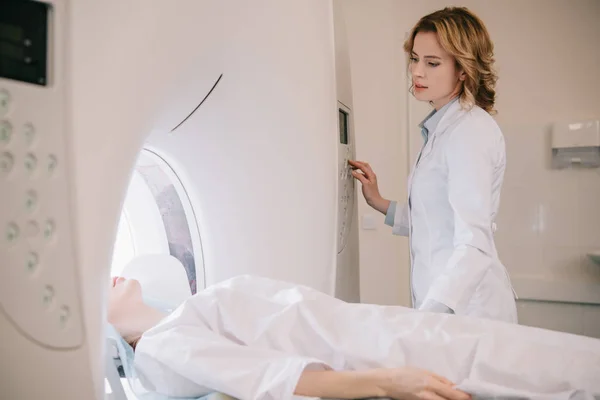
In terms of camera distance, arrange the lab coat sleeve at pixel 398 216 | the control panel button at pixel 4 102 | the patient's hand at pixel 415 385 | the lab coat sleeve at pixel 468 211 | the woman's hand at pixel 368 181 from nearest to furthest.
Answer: the control panel button at pixel 4 102 < the patient's hand at pixel 415 385 < the lab coat sleeve at pixel 468 211 < the woman's hand at pixel 368 181 < the lab coat sleeve at pixel 398 216

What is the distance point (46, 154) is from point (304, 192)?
609 millimetres

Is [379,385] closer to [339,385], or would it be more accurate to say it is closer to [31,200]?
[339,385]

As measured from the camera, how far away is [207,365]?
764mm

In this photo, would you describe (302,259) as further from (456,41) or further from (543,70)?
(543,70)

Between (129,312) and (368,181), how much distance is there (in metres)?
0.73

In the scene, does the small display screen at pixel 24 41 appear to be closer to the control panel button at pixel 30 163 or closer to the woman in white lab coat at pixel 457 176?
the control panel button at pixel 30 163

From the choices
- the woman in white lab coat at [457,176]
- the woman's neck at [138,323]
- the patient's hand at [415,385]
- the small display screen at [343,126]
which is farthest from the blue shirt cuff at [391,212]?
the patient's hand at [415,385]

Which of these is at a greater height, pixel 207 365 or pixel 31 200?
pixel 31 200

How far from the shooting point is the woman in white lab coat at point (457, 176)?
107cm

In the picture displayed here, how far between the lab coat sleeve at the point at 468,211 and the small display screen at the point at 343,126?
0.81 feet

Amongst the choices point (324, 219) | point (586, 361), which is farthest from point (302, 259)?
point (586, 361)

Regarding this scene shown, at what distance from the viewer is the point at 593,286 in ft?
7.89

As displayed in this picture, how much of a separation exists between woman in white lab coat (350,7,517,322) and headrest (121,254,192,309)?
517 millimetres

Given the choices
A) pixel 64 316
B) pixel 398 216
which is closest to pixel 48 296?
pixel 64 316
